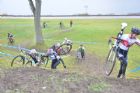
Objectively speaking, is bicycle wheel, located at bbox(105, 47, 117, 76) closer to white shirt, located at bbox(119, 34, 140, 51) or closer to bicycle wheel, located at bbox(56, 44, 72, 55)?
white shirt, located at bbox(119, 34, 140, 51)

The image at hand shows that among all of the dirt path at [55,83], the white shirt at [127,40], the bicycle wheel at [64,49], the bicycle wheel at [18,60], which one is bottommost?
the bicycle wheel at [64,49]

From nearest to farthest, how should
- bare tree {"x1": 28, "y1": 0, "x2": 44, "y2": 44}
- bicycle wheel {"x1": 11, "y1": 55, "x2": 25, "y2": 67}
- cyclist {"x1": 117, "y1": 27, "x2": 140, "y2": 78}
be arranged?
cyclist {"x1": 117, "y1": 27, "x2": 140, "y2": 78} → bicycle wheel {"x1": 11, "y1": 55, "x2": 25, "y2": 67} → bare tree {"x1": 28, "y1": 0, "x2": 44, "y2": 44}

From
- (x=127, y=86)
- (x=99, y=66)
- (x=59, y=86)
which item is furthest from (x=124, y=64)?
(x=99, y=66)

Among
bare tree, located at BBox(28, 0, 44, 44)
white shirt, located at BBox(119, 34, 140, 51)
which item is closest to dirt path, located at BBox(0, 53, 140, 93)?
white shirt, located at BBox(119, 34, 140, 51)

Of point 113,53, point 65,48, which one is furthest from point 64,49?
point 113,53

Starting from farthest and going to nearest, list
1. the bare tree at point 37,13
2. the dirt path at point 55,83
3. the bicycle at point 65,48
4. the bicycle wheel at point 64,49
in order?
the bare tree at point 37,13
the bicycle at point 65,48
the bicycle wheel at point 64,49
the dirt path at point 55,83

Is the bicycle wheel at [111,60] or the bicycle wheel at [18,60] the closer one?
the bicycle wheel at [111,60]

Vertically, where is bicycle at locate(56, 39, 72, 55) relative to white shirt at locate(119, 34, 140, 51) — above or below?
below

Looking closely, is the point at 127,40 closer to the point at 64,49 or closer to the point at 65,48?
the point at 64,49

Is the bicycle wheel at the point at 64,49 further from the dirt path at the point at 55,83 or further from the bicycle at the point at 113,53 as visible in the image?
the dirt path at the point at 55,83

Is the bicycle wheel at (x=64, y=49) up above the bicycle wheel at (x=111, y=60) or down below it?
below

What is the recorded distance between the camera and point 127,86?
9227 millimetres

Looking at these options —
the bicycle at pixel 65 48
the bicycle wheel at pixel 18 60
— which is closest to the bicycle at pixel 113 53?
→ the bicycle wheel at pixel 18 60

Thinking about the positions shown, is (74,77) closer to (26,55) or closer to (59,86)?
(59,86)
